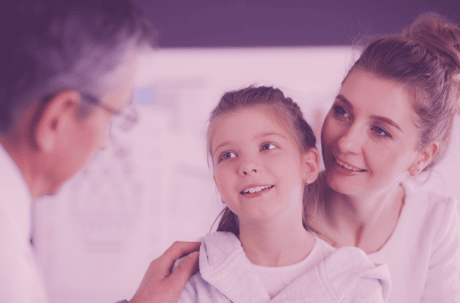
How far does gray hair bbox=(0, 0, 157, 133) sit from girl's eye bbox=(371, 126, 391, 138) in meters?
0.61

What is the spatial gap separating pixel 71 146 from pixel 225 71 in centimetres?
100

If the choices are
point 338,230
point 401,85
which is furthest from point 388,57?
point 338,230

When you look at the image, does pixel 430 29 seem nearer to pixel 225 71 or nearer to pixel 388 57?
pixel 388 57

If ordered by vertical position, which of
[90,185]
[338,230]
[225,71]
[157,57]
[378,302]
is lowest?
[378,302]

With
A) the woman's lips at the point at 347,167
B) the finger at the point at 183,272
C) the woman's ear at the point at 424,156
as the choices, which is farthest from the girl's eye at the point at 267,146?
the woman's ear at the point at 424,156

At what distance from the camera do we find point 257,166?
31.2 inches

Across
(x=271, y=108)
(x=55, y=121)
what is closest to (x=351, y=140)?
(x=271, y=108)

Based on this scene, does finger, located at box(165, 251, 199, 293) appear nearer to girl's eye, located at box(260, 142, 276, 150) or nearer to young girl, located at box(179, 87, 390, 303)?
young girl, located at box(179, 87, 390, 303)

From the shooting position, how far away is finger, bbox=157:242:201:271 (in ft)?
2.93

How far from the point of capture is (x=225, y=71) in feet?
5.06

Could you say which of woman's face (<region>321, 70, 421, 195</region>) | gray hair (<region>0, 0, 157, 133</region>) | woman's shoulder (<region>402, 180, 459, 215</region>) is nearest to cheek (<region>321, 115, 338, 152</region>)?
woman's face (<region>321, 70, 421, 195</region>)

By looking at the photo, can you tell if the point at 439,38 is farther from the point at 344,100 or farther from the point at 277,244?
the point at 277,244

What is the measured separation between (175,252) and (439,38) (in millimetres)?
903

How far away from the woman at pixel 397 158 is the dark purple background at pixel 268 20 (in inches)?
19.0
